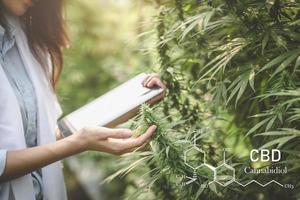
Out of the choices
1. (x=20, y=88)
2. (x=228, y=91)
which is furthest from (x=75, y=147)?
(x=228, y=91)

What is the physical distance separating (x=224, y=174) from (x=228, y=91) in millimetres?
281

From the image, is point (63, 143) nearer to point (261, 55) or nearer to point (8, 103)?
point (8, 103)

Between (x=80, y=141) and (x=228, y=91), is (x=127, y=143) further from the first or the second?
(x=228, y=91)

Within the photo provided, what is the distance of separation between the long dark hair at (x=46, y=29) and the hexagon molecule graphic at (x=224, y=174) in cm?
67

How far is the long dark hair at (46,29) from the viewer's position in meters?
1.80

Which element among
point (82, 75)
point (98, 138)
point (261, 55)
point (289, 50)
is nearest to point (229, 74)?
point (261, 55)

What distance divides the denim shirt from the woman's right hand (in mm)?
213

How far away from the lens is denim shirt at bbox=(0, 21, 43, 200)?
162 centimetres

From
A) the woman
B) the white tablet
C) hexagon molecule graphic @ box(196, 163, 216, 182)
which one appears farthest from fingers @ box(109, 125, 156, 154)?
hexagon molecule graphic @ box(196, 163, 216, 182)

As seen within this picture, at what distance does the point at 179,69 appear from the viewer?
2.04m

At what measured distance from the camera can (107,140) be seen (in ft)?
4.99

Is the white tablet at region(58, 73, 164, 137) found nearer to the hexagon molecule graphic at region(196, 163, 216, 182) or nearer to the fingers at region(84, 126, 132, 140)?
the fingers at region(84, 126, 132, 140)

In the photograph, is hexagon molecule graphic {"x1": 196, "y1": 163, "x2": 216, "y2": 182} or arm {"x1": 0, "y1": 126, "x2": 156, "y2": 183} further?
hexagon molecule graphic {"x1": 196, "y1": 163, "x2": 216, "y2": 182}

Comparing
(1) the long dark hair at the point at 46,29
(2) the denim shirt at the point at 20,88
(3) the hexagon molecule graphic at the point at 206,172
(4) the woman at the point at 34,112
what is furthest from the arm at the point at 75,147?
(1) the long dark hair at the point at 46,29
